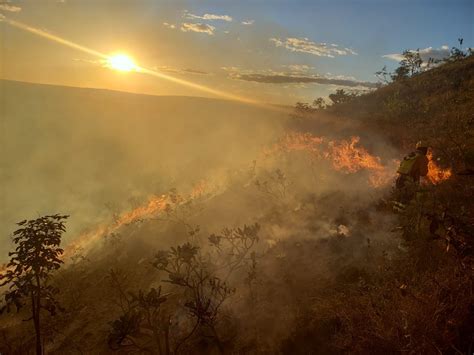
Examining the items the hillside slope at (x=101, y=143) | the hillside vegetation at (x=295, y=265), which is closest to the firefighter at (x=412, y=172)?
the hillside vegetation at (x=295, y=265)

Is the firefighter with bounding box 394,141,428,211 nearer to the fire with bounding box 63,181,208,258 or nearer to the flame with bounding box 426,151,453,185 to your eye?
the flame with bounding box 426,151,453,185

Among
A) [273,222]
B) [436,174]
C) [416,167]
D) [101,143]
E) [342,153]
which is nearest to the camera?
[416,167]

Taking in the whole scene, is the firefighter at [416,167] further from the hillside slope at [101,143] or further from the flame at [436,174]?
the hillside slope at [101,143]

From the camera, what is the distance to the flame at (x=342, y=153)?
14367 mm

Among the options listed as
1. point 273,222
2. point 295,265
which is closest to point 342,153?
point 273,222

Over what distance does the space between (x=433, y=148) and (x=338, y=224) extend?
5.84m

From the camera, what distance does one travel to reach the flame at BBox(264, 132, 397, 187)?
14367 millimetres

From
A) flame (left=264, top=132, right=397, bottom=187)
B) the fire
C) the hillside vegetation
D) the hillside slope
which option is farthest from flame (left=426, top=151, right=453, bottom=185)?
the hillside slope

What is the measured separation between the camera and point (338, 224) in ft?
39.5

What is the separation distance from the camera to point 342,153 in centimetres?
1641

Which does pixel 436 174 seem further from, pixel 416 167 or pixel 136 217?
pixel 136 217

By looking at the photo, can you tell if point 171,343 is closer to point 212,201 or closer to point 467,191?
point 212,201

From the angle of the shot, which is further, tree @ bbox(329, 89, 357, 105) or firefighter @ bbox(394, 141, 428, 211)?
tree @ bbox(329, 89, 357, 105)

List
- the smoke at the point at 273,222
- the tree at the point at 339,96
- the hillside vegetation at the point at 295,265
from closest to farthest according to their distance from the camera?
the hillside vegetation at the point at 295,265 < the smoke at the point at 273,222 < the tree at the point at 339,96
